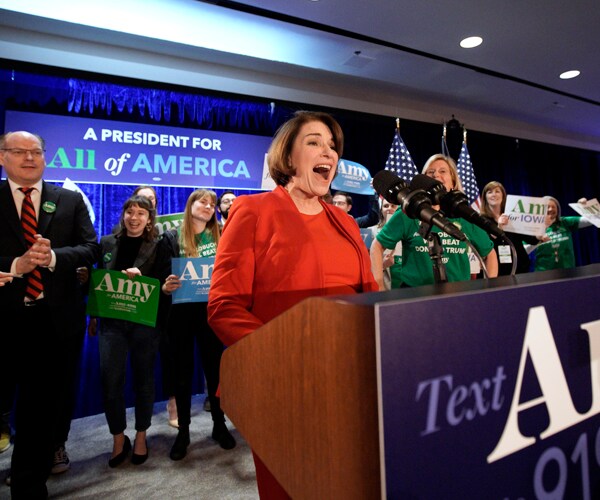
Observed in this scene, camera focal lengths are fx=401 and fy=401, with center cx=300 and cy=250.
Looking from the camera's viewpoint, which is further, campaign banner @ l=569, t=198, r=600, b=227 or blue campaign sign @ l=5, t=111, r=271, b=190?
campaign banner @ l=569, t=198, r=600, b=227

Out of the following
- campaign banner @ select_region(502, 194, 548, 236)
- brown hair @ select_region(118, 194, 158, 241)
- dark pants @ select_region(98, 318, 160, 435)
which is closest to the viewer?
dark pants @ select_region(98, 318, 160, 435)

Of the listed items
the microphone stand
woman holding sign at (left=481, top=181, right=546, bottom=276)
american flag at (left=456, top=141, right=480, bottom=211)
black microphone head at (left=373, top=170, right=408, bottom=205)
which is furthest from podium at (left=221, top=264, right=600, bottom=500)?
american flag at (left=456, top=141, right=480, bottom=211)

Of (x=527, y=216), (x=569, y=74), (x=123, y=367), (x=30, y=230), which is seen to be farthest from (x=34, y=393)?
(x=569, y=74)

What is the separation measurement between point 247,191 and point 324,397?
416cm

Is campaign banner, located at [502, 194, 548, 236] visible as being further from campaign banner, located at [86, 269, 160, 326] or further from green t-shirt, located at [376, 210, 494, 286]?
campaign banner, located at [86, 269, 160, 326]

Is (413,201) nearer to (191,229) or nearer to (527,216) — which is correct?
(191,229)

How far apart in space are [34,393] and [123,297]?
66 centimetres

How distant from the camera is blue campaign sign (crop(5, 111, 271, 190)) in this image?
11.5 ft

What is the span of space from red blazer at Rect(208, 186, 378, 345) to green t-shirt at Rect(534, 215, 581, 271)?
13.3 feet

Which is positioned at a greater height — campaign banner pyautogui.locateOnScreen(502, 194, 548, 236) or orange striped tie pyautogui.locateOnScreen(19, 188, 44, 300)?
campaign banner pyautogui.locateOnScreen(502, 194, 548, 236)

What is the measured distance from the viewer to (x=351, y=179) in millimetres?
4453

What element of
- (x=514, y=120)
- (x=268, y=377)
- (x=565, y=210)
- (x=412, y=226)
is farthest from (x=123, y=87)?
(x=565, y=210)

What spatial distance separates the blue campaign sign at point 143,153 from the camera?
3503mm

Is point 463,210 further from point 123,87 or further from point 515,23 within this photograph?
point 123,87
